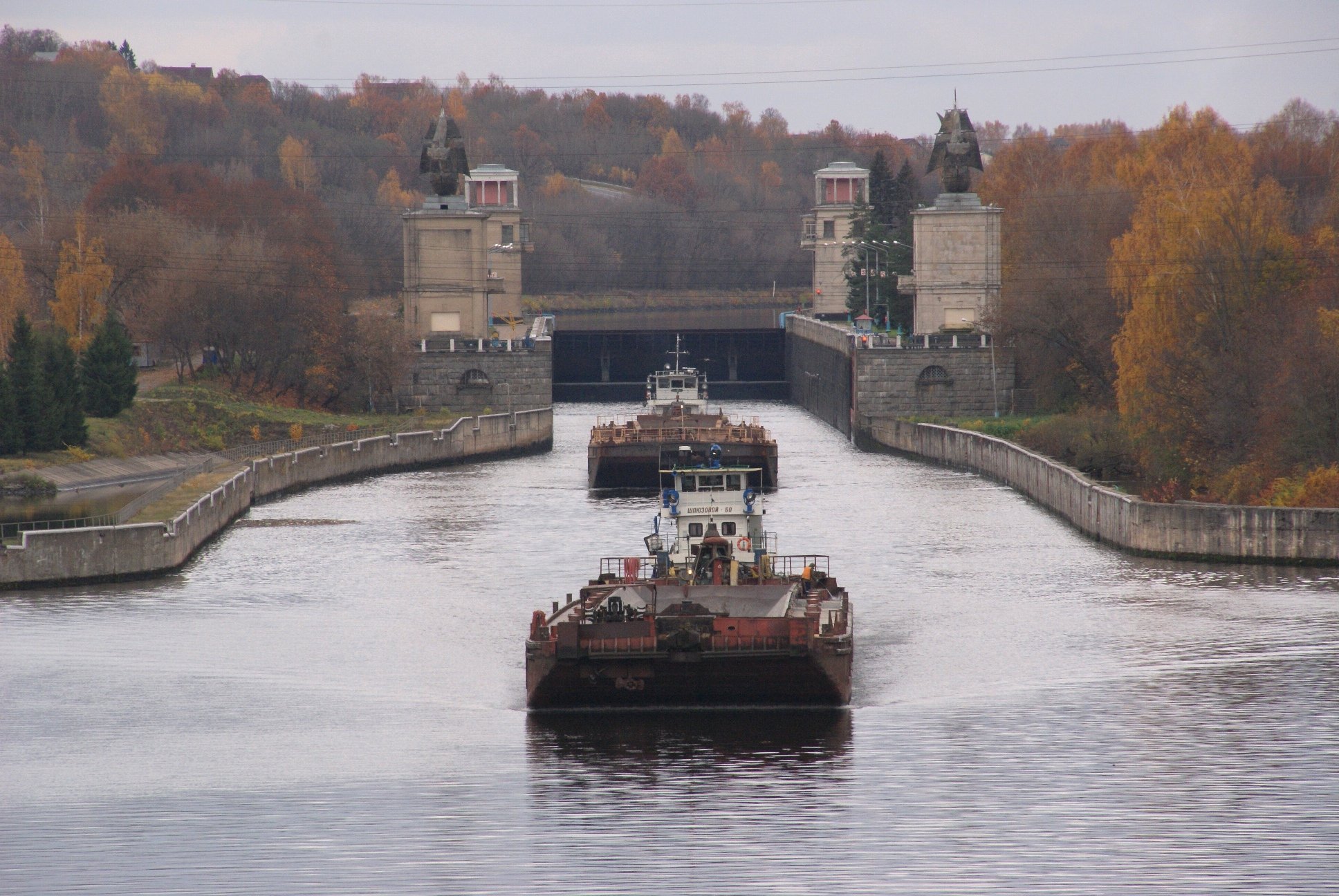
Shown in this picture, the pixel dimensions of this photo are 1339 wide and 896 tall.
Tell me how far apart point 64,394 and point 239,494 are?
12.0 m

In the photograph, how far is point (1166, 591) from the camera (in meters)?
49.7

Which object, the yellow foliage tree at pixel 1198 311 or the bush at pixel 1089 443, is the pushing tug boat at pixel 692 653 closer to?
the yellow foliage tree at pixel 1198 311

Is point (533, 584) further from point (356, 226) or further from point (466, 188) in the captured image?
point (356, 226)

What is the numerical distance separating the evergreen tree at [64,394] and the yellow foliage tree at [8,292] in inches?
463

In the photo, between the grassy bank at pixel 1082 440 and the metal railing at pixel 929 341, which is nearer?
the grassy bank at pixel 1082 440

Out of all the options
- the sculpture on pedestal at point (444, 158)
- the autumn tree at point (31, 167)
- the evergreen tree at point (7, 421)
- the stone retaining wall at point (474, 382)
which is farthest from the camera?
the autumn tree at point (31, 167)

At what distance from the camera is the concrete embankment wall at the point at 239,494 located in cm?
5069

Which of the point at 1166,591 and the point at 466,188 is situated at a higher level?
the point at 466,188

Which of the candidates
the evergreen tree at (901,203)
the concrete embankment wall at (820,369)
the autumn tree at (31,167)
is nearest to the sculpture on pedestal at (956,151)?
the concrete embankment wall at (820,369)

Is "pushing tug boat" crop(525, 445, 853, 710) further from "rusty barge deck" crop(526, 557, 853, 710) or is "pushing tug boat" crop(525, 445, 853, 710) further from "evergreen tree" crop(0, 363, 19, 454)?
"evergreen tree" crop(0, 363, 19, 454)

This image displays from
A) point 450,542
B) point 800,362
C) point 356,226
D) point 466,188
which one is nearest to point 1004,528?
point 450,542

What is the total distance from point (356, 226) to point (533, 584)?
434 feet

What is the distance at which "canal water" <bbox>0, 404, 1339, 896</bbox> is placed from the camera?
26.6 metres

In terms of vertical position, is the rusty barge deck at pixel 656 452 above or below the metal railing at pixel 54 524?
above
